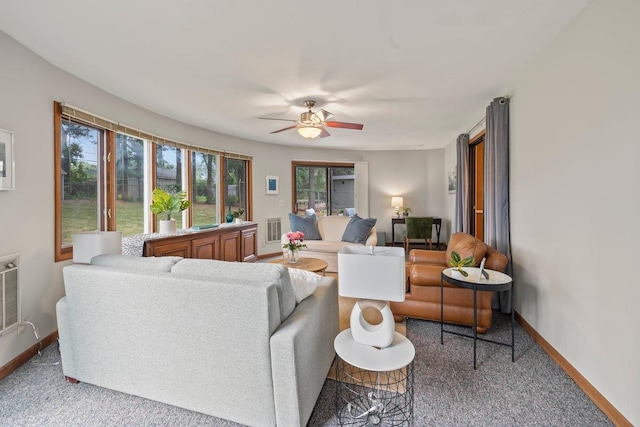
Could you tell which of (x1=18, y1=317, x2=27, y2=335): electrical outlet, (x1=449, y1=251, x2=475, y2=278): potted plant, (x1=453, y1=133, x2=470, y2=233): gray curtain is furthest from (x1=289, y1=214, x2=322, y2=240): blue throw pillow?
(x1=18, y1=317, x2=27, y2=335): electrical outlet

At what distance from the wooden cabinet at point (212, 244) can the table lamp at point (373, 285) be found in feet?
8.30

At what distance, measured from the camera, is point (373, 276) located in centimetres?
139

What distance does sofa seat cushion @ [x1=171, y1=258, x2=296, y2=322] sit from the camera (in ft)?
4.94

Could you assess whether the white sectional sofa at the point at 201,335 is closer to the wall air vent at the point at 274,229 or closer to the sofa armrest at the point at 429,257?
the sofa armrest at the point at 429,257

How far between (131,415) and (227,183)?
4.18 m

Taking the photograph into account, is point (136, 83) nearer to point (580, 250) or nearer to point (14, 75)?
point (14, 75)

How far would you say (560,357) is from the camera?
6.63 ft

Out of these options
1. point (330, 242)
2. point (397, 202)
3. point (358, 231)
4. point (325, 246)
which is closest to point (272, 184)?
point (330, 242)

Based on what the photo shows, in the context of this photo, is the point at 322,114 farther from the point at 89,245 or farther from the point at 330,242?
the point at 89,245

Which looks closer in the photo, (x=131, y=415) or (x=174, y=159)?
(x=131, y=415)

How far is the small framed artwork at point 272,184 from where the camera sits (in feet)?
19.9

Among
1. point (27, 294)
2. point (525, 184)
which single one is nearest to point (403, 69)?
point (525, 184)

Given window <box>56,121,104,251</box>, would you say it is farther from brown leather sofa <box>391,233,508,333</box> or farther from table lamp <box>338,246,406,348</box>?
brown leather sofa <box>391,233,508,333</box>

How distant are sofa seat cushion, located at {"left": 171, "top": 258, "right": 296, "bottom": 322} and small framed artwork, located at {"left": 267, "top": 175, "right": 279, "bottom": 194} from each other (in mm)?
4492
